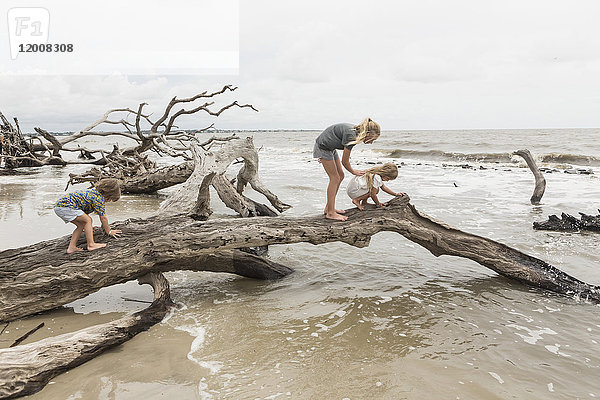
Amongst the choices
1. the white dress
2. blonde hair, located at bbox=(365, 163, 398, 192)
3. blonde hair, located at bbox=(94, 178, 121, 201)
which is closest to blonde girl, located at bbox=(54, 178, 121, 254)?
blonde hair, located at bbox=(94, 178, 121, 201)

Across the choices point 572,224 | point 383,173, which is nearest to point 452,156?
point 572,224

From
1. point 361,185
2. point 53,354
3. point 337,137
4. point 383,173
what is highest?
point 337,137

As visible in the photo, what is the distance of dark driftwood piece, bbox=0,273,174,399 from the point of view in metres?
2.73

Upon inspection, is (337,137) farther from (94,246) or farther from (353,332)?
(94,246)

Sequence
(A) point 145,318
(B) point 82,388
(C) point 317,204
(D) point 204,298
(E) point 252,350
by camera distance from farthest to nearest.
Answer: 1. (C) point 317,204
2. (D) point 204,298
3. (A) point 145,318
4. (E) point 252,350
5. (B) point 82,388

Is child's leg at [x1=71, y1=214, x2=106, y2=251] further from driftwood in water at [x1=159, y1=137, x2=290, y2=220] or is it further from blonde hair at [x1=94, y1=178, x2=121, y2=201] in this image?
driftwood in water at [x1=159, y1=137, x2=290, y2=220]

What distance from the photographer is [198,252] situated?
4332mm

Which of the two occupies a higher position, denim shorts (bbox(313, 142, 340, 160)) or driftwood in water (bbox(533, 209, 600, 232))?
denim shorts (bbox(313, 142, 340, 160))

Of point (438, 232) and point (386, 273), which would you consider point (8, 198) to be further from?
point (438, 232)

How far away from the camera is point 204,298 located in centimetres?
462

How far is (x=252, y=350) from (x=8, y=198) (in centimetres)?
1030

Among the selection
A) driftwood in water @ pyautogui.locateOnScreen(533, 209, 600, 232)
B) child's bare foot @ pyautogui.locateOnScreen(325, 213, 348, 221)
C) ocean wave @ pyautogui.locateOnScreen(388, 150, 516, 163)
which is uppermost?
ocean wave @ pyautogui.locateOnScreen(388, 150, 516, 163)

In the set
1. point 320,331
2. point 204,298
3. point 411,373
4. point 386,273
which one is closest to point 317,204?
point 386,273

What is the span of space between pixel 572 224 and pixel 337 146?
18.5 feet
